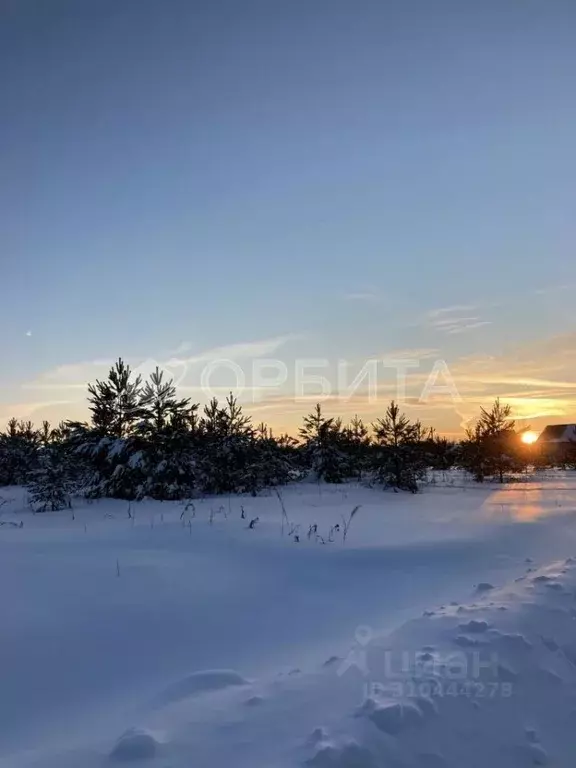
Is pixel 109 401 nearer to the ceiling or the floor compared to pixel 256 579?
nearer to the ceiling

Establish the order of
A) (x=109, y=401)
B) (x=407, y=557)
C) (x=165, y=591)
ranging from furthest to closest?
(x=109, y=401), (x=407, y=557), (x=165, y=591)

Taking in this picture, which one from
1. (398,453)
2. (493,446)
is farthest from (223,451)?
(493,446)

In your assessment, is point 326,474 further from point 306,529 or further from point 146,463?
point 306,529

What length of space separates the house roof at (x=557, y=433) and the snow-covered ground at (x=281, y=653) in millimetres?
68925

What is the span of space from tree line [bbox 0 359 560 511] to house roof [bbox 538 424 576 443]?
149 feet

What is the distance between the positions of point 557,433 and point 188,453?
6695 centimetres

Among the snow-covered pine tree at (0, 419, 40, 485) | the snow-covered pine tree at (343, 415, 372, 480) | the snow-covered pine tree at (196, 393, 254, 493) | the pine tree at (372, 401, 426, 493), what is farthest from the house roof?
the snow-covered pine tree at (0, 419, 40, 485)

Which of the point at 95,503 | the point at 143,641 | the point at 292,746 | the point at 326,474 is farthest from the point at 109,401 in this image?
the point at 292,746

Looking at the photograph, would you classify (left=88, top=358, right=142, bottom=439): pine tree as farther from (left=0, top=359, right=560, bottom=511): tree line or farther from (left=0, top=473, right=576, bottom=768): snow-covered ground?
(left=0, top=473, right=576, bottom=768): snow-covered ground

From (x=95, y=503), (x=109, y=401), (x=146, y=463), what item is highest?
(x=109, y=401)

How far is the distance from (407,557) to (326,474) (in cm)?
1854

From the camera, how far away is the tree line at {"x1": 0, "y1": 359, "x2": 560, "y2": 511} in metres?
17.9

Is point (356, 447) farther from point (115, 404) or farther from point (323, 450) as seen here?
point (115, 404)

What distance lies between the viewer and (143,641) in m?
4.68
